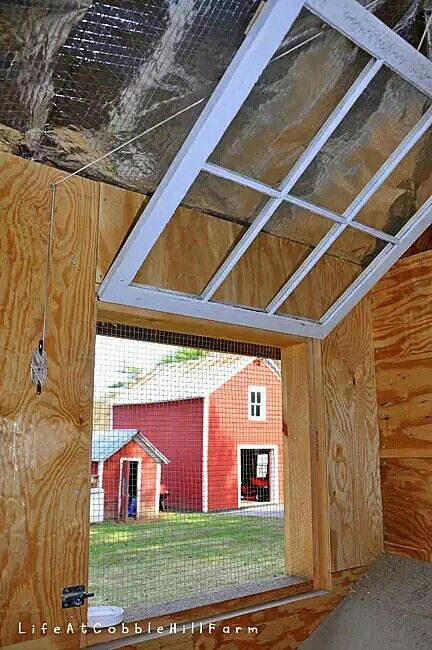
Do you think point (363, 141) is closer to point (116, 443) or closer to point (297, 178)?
point (297, 178)

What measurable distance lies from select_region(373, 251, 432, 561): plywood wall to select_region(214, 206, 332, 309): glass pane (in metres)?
0.63

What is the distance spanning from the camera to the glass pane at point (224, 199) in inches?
57.9

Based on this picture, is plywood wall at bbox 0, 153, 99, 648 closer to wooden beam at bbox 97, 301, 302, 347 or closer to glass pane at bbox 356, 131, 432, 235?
wooden beam at bbox 97, 301, 302, 347

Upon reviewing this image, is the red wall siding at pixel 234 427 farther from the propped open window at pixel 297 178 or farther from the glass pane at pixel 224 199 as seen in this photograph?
the glass pane at pixel 224 199

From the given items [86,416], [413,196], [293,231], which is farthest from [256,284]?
[86,416]

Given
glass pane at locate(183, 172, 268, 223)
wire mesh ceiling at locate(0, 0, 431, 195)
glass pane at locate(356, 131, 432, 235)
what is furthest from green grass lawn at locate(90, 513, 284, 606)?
glass pane at locate(356, 131, 432, 235)

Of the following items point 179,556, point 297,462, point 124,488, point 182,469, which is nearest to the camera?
point 179,556

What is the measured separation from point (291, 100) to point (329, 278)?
0.72 m

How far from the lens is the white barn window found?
251 centimetres

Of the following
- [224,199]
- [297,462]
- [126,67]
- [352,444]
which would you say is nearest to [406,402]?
[352,444]

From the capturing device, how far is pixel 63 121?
1406mm

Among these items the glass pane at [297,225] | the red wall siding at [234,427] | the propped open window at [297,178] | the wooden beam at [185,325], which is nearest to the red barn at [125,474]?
the red wall siding at [234,427]

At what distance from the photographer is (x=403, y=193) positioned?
1.69m

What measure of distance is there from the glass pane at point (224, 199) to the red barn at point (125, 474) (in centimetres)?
80
